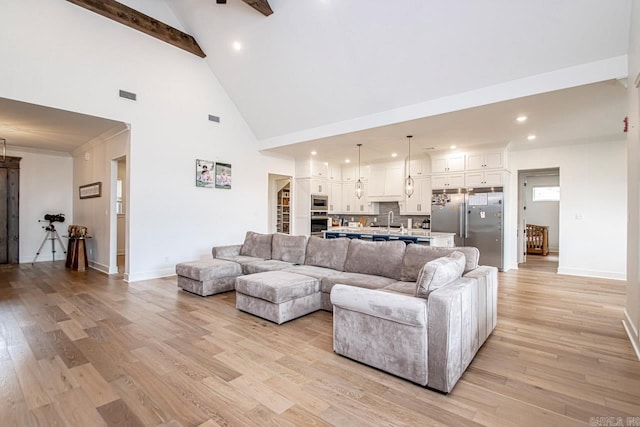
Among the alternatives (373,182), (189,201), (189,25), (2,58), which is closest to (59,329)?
(189,201)

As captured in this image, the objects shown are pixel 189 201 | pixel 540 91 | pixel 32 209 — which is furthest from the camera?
pixel 32 209

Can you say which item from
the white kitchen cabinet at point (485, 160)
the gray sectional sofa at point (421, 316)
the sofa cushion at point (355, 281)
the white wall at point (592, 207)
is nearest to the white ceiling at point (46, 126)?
the gray sectional sofa at point (421, 316)

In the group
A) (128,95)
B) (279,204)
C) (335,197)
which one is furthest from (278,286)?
(279,204)

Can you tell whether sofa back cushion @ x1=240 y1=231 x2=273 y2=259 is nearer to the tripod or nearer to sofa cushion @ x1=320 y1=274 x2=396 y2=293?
sofa cushion @ x1=320 y1=274 x2=396 y2=293

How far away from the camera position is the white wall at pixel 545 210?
10.1 meters

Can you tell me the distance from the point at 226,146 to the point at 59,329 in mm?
4576

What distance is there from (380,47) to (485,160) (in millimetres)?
3933

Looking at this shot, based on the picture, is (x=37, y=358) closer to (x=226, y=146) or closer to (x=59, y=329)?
(x=59, y=329)

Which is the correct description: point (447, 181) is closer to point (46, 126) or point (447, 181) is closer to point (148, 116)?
point (148, 116)

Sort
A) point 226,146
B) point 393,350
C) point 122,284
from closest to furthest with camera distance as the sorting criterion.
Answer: point 393,350, point 122,284, point 226,146

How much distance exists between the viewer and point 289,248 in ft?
15.8

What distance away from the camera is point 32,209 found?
23.9ft

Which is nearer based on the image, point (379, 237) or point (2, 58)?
point (2, 58)

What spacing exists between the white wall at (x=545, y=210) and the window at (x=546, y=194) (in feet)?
0.28
